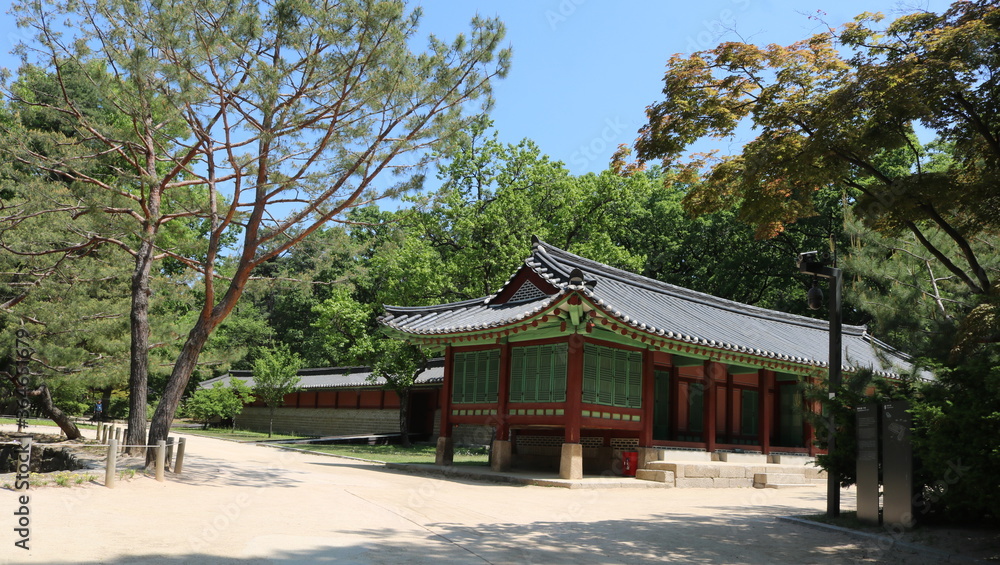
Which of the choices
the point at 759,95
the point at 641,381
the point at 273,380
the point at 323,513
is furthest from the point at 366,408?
the point at 759,95

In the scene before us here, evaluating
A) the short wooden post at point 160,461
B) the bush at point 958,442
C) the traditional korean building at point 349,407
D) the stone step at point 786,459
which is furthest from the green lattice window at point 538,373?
the traditional korean building at point 349,407

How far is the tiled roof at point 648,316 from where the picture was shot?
675 inches

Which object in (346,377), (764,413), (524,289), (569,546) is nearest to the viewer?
(569,546)

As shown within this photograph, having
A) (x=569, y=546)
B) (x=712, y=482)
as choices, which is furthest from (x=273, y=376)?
(x=569, y=546)

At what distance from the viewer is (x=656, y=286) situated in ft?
76.9

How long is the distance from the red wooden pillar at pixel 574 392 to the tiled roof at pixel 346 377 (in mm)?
15824

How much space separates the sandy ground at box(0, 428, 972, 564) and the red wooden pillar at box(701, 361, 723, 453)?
5284mm

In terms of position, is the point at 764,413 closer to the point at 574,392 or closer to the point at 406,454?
the point at 574,392

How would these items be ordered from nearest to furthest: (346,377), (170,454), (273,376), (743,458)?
(170,454) < (743,458) < (273,376) < (346,377)

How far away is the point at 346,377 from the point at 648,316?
24530 mm

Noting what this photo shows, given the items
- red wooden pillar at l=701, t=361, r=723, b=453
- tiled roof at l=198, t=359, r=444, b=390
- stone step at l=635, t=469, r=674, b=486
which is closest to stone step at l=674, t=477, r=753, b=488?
stone step at l=635, t=469, r=674, b=486

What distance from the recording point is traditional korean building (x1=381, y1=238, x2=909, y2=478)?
16.9 metres

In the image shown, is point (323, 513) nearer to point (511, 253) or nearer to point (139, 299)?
point (139, 299)

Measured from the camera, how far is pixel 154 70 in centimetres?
1291
